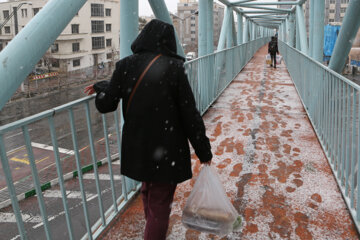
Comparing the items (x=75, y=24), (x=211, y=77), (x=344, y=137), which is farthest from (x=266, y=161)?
(x=75, y=24)

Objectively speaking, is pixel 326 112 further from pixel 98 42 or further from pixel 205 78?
pixel 98 42

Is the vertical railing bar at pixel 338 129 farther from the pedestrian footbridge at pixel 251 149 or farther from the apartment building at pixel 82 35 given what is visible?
the apartment building at pixel 82 35

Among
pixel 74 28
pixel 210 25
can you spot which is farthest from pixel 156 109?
pixel 74 28

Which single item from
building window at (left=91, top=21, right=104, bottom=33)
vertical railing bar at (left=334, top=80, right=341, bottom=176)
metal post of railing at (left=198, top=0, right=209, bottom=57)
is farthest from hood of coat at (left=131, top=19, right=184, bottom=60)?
building window at (left=91, top=21, right=104, bottom=33)

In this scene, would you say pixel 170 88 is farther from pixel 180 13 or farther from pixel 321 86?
pixel 180 13

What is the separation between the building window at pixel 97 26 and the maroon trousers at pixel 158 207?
5585cm

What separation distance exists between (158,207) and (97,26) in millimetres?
57041

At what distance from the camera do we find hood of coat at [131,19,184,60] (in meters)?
1.91

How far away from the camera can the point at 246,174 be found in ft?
11.9

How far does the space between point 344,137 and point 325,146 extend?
1.14 m

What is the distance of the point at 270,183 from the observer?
3.40m

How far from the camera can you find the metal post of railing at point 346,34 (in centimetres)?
346

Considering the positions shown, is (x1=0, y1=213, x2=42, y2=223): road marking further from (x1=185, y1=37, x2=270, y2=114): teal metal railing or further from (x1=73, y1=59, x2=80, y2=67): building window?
(x1=73, y1=59, x2=80, y2=67): building window

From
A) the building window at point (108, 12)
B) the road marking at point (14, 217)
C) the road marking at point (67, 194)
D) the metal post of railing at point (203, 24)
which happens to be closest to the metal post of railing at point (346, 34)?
the metal post of railing at point (203, 24)
